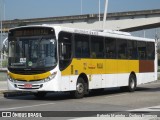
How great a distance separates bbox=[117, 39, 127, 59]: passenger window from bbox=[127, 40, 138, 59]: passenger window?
441 millimetres

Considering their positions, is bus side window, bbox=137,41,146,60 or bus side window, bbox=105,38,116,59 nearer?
bus side window, bbox=105,38,116,59

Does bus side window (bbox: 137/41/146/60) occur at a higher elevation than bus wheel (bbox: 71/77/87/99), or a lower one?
higher

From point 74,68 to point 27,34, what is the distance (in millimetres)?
2511

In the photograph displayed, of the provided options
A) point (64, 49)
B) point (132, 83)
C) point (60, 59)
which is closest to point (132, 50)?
point (132, 83)

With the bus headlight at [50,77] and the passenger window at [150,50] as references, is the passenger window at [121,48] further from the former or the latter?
the bus headlight at [50,77]

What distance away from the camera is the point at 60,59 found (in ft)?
62.7

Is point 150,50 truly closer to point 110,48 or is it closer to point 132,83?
point 132,83

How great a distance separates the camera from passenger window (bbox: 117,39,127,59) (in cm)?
2441

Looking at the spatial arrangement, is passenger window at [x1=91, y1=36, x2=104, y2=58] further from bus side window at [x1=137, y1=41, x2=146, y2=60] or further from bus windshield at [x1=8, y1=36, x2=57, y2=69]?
bus side window at [x1=137, y1=41, x2=146, y2=60]

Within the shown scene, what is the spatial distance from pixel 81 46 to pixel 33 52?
2594 millimetres

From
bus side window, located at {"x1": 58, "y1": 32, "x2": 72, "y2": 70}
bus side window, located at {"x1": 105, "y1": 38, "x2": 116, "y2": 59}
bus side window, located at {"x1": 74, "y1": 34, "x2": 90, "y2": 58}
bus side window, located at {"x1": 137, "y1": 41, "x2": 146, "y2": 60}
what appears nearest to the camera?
bus side window, located at {"x1": 58, "y1": 32, "x2": 72, "y2": 70}

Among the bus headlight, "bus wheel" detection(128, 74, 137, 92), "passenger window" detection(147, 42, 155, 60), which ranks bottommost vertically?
"bus wheel" detection(128, 74, 137, 92)

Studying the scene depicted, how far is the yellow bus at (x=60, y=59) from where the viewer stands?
747 inches

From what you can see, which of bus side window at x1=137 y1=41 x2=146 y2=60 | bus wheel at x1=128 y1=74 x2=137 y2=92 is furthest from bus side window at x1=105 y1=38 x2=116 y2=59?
bus side window at x1=137 y1=41 x2=146 y2=60
